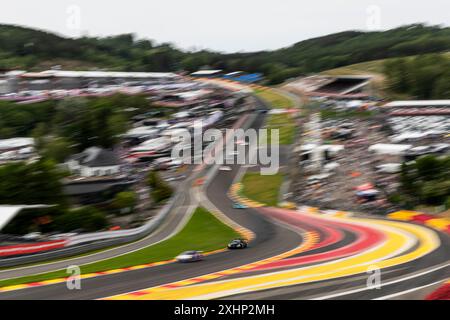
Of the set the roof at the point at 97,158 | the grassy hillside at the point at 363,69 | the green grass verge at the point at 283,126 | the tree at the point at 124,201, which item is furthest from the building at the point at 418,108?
the tree at the point at 124,201

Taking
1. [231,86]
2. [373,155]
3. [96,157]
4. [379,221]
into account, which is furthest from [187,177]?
[231,86]

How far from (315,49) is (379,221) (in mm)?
105573

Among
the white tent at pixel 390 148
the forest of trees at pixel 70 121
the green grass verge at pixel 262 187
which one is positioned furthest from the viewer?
the forest of trees at pixel 70 121

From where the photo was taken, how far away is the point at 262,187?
43.0 metres

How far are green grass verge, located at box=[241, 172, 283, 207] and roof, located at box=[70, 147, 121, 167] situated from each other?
34.5 ft

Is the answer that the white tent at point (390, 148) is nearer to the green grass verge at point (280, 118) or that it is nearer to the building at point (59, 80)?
the green grass verge at point (280, 118)

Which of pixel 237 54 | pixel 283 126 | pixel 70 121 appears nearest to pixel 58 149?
pixel 70 121

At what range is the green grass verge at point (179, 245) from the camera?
22.4 m

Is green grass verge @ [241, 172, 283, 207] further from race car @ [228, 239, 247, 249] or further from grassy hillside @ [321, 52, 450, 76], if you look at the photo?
grassy hillside @ [321, 52, 450, 76]

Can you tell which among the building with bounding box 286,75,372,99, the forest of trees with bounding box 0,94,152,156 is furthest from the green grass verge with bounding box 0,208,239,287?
the building with bounding box 286,75,372,99

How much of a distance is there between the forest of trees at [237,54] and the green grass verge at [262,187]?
57464 millimetres

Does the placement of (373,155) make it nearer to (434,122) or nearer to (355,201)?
(355,201)

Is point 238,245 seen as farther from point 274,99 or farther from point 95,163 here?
point 274,99

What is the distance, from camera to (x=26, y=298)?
1822 cm
